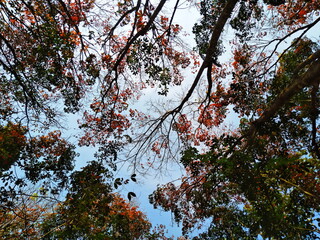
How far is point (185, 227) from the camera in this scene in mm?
6574

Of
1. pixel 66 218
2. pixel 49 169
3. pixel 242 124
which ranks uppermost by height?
pixel 242 124

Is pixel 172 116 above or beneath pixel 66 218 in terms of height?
above

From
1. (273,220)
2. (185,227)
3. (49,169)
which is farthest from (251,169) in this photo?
(49,169)

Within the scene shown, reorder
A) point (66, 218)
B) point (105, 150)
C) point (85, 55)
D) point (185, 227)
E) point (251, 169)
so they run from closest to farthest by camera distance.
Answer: point (251, 169) → point (66, 218) → point (105, 150) → point (85, 55) → point (185, 227)

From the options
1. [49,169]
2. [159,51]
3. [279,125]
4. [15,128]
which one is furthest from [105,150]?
[279,125]

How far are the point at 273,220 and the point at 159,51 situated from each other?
479cm

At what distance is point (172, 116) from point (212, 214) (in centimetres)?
278

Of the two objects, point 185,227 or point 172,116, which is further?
point 185,227

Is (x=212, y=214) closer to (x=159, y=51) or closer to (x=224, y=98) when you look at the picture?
(x=224, y=98)

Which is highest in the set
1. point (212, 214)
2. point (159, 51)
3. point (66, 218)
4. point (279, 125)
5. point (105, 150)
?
point (159, 51)

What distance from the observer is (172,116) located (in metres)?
5.84

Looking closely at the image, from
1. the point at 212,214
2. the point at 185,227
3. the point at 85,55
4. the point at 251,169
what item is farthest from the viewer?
the point at 185,227

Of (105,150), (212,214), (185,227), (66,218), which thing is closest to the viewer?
(66,218)

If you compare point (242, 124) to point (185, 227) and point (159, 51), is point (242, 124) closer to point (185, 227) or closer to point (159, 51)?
point (159, 51)
